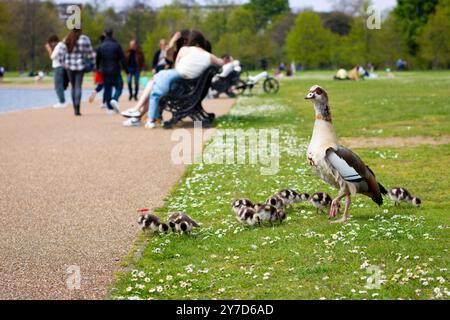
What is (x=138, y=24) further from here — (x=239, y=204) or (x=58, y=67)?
(x=239, y=204)

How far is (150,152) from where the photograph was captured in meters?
13.7

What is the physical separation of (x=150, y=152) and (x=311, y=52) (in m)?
77.7

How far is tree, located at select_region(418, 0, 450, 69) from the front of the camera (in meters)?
75.9

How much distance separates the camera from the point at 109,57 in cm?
2198

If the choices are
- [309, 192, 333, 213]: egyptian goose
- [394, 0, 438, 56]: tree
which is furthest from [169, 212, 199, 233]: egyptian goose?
[394, 0, 438, 56]: tree

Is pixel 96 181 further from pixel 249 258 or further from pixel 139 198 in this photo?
pixel 249 258

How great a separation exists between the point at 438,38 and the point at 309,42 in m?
17.2

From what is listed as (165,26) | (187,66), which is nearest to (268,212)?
(187,66)

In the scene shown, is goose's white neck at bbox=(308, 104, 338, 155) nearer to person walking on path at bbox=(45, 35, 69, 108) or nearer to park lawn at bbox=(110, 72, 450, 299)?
park lawn at bbox=(110, 72, 450, 299)

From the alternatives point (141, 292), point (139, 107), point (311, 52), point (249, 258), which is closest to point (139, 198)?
point (249, 258)

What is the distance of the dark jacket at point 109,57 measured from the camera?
71.9 feet

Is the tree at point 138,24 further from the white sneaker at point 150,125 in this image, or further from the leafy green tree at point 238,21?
the white sneaker at point 150,125

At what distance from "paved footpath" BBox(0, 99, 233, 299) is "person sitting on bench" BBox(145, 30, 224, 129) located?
2.90 ft

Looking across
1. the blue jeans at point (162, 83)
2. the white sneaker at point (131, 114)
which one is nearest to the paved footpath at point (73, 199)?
the white sneaker at point (131, 114)
